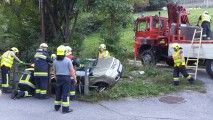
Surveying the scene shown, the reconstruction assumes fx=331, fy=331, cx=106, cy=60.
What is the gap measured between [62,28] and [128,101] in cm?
932

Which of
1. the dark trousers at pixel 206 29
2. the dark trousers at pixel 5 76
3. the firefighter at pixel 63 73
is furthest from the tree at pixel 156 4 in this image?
the firefighter at pixel 63 73

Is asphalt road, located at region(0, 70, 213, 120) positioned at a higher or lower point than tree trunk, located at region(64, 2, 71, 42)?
lower

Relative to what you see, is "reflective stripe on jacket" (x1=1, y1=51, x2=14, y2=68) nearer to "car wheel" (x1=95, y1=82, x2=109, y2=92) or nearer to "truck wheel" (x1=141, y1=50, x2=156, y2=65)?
"car wheel" (x1=95, y1=82, x2=109, y2=92)

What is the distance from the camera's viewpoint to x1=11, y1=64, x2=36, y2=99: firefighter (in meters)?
9.98

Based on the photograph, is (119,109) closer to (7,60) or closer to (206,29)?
(7,60)

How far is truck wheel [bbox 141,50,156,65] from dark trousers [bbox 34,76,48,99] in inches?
249

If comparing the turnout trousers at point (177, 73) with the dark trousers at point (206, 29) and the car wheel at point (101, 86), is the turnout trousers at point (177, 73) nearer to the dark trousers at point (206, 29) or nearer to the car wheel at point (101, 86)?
the car wheel at point (101, 86)

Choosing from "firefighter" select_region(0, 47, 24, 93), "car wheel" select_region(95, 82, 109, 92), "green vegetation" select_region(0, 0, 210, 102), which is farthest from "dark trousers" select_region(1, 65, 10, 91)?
"green vegetation" select_region(0, 0, 210, 102)

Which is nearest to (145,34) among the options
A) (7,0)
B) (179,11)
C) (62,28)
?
(179,11)

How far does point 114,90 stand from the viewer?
33.2 ft

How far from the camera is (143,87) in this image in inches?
423

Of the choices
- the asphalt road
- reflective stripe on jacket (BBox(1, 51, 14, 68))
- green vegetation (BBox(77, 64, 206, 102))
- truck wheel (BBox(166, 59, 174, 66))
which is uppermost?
reflective stripe on jacket (BBox(1, 51, 14, 68))

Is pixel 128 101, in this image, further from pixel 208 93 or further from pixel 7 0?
pixel 7 0

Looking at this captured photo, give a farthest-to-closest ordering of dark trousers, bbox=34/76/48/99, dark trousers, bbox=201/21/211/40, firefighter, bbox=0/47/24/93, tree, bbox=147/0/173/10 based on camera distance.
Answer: tree, bbox=147/0/173/10
dark trousers, bbox=201/21/211/40
firefighter, bbox=0/47/24/93
dark trousers, bbox=34/76/48/99
